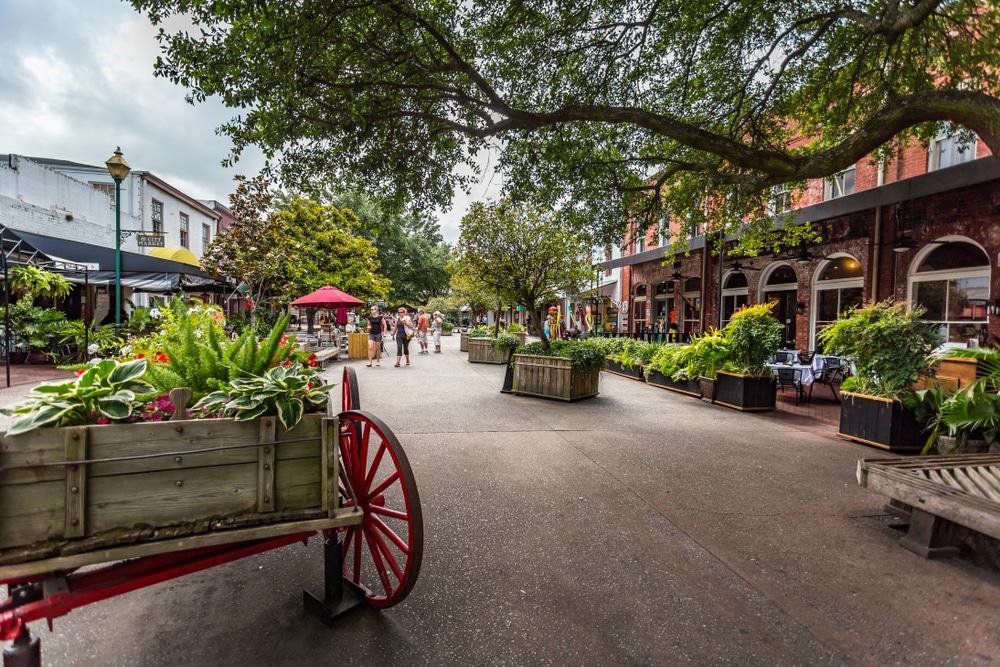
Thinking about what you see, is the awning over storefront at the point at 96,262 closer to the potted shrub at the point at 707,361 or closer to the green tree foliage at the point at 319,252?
the green tree foliage at the point at 319,252

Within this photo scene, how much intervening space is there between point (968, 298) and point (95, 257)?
782 inches

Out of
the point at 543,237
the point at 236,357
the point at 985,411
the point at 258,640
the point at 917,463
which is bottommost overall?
the point at 258,640

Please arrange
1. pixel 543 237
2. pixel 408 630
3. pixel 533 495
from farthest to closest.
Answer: pixel 543 237 < pixel 533 495 < pixel 408 630

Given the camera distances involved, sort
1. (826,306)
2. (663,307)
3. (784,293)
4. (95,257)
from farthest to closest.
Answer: (663,307)
(784,293)
(826,306)
(95,257)

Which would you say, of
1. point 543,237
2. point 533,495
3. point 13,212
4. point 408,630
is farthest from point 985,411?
point 13,212

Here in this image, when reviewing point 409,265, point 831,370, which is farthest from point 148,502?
point 409,265

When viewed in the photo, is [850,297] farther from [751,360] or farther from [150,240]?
[150,240]

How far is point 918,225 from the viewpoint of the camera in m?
10.8

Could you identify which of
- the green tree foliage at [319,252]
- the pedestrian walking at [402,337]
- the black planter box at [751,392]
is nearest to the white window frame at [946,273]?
the black planter box at [751,392]

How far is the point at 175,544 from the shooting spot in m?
1.80

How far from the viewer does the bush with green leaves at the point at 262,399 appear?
1973mm

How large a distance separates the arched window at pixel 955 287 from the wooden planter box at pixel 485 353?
10887mm

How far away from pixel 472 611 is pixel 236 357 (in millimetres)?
1849

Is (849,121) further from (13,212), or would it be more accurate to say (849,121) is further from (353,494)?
(13,212)
